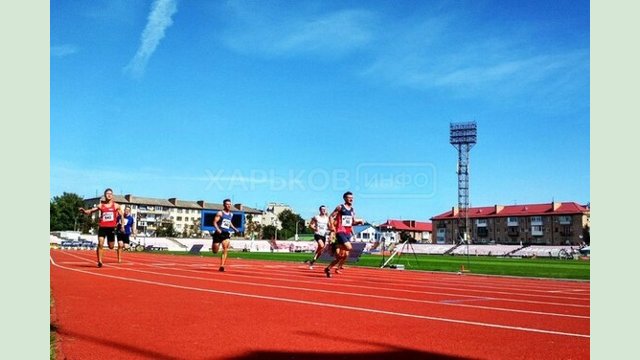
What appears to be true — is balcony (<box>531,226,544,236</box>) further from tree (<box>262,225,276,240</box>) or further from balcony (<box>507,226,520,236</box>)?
tree (<box>262,225,276,240</box>)

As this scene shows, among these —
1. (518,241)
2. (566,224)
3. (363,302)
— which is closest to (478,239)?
(518,241)

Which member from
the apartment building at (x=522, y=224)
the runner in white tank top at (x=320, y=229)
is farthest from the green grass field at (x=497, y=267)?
the apartment building at (x=522, y=224)

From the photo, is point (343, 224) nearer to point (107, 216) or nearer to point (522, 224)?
point (107, 216)

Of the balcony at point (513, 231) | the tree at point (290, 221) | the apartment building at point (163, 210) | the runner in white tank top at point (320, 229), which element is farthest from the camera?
the tree at point (290, 221)

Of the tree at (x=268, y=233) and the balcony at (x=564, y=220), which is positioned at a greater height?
the balcony at (x=564, y=220)

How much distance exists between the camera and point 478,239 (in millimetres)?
132500

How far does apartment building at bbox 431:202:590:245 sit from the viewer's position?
370 feet

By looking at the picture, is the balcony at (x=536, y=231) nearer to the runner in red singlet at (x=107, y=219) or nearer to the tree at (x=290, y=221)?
the tree at (x=290, y=221)

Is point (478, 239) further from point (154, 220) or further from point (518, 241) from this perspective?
point (154, 220)

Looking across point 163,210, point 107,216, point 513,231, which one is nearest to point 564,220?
point 513,231

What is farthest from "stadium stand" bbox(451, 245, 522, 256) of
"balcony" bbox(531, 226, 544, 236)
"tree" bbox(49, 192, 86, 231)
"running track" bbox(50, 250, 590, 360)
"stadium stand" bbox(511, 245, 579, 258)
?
"tree" bbox(49, 192, 86, 231)

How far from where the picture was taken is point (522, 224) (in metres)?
124

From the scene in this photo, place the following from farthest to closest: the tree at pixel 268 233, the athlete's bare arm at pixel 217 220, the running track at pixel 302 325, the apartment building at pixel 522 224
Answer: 1. the tree at pixel 268 233
2. the apartment building at pixel 522 224
3. the athlete's bare arm at pixel 217 220
4. the running track at pixel 302 325

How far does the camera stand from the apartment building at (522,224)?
113 m
